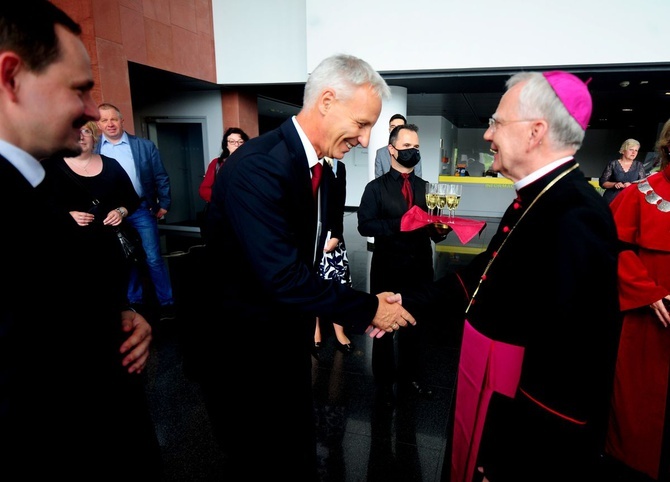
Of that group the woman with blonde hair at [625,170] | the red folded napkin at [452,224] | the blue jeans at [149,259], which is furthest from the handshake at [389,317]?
the woman with blonde hair at [625,170]

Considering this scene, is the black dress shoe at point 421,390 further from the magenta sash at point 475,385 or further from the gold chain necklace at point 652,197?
the gold chain necklace at point 652,197

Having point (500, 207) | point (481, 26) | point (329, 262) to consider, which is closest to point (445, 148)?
point (500, 207)

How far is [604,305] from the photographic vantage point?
1176mm

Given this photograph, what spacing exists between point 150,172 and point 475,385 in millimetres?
4467

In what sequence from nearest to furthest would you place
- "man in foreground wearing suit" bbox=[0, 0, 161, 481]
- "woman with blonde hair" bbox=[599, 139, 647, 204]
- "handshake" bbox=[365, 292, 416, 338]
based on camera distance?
"man in foreground wearing suit" bbox=[0, 0, 161, 481]
"handshake" bbox=[365, 292, 416, 338]
"woman with blonde hair" bbox=[599, 139, 647, 204]

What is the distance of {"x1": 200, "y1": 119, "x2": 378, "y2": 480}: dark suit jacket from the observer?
4.48 ft

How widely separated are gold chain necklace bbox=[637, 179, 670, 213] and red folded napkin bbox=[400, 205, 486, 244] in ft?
2.66

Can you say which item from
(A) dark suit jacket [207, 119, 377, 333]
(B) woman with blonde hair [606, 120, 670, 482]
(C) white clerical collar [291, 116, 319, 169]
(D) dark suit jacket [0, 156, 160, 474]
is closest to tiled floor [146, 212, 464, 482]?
(A) dark suit jacket [207, 119, 377, 333]

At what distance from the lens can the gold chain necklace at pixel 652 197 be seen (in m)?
1.96

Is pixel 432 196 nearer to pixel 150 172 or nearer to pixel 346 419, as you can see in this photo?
pixel 346 419

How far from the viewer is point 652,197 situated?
2006mm

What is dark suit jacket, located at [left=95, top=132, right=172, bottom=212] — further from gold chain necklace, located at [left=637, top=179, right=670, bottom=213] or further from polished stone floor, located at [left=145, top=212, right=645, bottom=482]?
gold chain necklace, located at [left=637, top=179, right=670, bottom=213]

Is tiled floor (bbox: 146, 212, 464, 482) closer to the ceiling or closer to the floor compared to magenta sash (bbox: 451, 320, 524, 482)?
closer to the floor

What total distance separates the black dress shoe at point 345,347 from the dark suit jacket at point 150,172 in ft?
9.41
